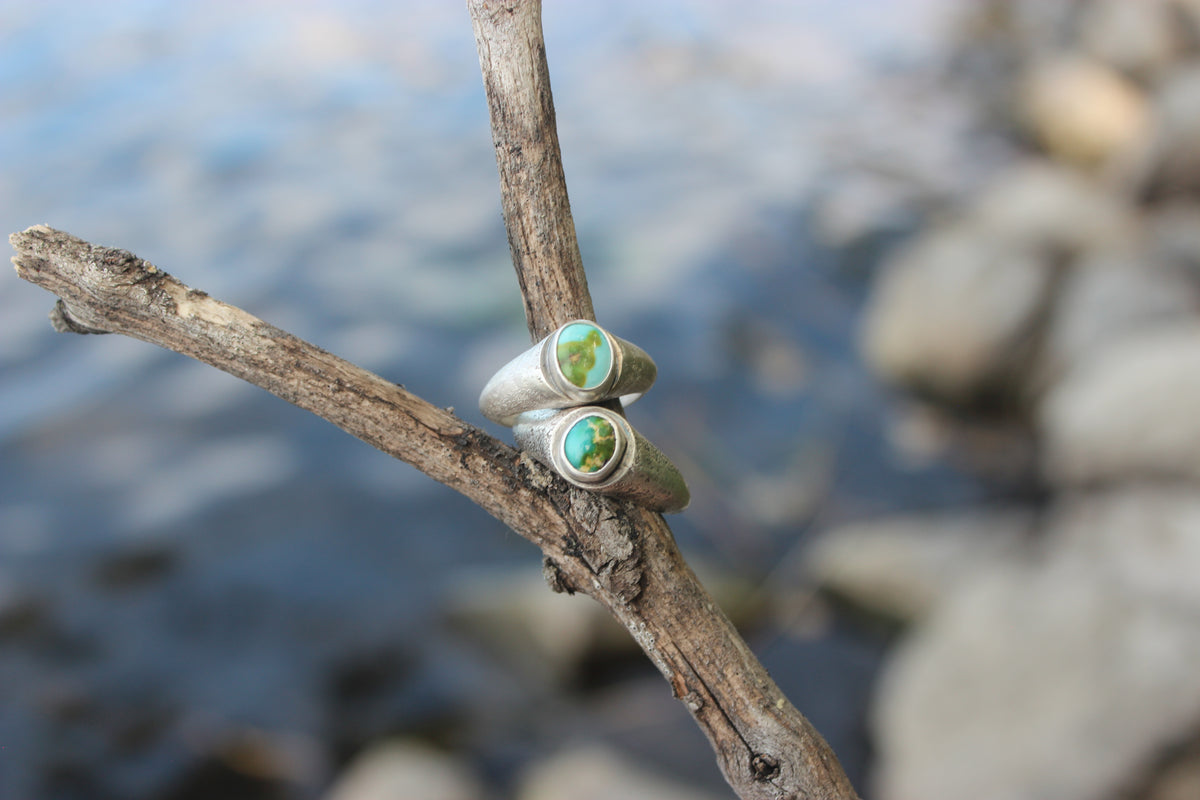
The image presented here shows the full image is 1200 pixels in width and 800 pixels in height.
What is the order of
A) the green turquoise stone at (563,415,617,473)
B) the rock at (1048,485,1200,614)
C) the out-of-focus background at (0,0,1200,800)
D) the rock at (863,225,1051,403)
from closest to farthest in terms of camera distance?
the green turquoise stone at (563,415,617,473) < the rock at (1048,485,1200,614) < the out-of-focus background at (0,0,1200,800) < the rock at (863,225,1051,403)

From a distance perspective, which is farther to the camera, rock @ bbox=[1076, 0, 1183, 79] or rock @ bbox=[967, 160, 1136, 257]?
rock @ bbox=[1076, 0, 1183, 79]

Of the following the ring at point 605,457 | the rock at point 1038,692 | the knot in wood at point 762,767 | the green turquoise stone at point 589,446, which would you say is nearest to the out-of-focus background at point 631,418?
the rock at point 1038,692

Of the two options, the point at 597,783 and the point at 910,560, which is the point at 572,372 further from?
the point at 910,560

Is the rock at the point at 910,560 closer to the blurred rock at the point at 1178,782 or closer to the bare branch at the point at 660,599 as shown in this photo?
the blurred rock at the point at 1178,782

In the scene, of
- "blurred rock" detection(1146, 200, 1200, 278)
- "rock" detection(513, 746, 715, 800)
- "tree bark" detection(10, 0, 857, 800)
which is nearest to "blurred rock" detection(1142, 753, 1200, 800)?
"rock" detection(513, 746, 715, 800)

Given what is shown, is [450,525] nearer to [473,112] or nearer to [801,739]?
[801,739]

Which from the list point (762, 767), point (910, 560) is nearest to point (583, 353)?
point (762, 767)

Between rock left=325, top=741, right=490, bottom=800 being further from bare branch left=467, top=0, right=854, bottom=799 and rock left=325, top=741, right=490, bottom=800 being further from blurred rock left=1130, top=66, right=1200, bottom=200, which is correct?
blurred rock left=1130, top=66, right=1200, bottom=200
